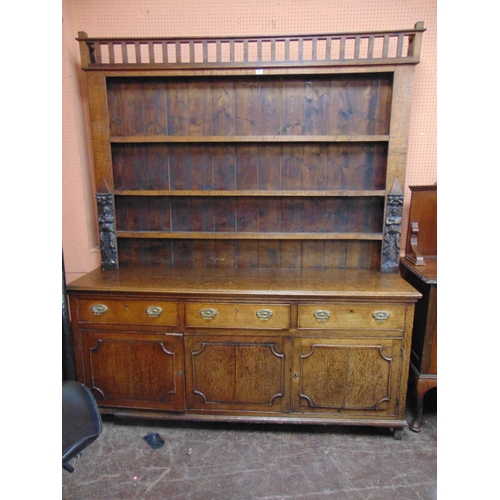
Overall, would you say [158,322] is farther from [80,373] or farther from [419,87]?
[419,87]

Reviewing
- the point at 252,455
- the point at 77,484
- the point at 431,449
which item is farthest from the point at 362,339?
the point at 77,484

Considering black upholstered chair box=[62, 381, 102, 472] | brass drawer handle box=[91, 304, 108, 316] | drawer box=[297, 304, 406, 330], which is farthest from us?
brass drawer handle box=[91, 304, 108, 316]

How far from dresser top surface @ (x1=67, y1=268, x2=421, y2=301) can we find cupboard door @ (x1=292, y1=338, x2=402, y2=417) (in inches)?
12.4

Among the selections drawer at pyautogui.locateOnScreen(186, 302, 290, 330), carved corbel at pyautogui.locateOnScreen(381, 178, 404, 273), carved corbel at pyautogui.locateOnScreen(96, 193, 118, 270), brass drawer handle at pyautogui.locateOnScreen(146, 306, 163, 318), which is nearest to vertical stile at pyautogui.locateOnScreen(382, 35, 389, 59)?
carved corbel at pyautogui.locateOnScreen(381, 178, 404, 273)

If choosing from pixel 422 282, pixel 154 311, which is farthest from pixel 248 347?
pixel 422 282

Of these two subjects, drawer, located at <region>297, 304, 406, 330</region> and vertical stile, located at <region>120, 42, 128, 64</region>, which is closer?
drawer, located at <region>297, 304, 406, 330</region>

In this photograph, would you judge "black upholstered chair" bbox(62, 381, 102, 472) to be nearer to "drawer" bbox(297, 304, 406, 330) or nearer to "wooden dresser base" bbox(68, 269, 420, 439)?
"wooden dresser base" bbox(68, 269, 420, 439)

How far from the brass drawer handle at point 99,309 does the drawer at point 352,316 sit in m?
1.25

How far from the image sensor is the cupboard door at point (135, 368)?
205 cm

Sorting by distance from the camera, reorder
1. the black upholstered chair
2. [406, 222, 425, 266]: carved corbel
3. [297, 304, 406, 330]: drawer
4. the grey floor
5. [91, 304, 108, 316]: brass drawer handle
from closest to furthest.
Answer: the black upholstered chair → the grey floor → [297, 304, 406, 330]: drawer → [91, 304, 108, 316]: brass drawer handle → [406, 222, 425, 266]: carved corbel

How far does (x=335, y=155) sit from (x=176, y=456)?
2264 millimetres

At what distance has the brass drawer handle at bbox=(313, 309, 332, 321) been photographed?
1.94 meters

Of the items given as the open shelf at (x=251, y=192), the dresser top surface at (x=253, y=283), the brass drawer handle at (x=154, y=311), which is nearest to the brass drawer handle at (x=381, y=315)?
the dresser top surface at (x=253, y=283)
